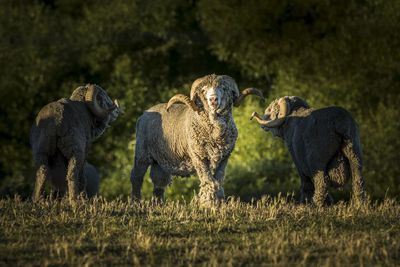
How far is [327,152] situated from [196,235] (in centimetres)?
398

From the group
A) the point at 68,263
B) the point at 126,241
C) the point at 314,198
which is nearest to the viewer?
the point at 68,263

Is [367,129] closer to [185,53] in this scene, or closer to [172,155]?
[185,53]

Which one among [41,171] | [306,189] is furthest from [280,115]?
[41,171]

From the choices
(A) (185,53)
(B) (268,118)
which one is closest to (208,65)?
(A) (185,53)

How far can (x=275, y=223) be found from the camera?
14039mm

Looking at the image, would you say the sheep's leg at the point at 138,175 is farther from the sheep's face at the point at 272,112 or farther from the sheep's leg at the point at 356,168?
the sheep's leg at the point at 356,168

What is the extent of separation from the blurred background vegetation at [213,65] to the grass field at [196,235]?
43.7 ft

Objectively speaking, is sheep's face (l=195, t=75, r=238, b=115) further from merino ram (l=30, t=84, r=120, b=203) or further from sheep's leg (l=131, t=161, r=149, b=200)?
sheep's leg (l=131, t=161, r=149, b=200)

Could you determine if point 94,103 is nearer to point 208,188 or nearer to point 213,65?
point 208,188

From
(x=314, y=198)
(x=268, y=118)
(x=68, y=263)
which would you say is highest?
(x=268, y=118)

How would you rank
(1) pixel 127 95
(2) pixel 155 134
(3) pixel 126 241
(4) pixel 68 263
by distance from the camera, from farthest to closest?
(1) pixel 127 95
(2) pixel 155 134
(3) pixel 126 241
(4) pixel 68 263

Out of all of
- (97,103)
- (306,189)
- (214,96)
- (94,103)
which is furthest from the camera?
(97,103)

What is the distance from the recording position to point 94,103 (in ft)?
59.1

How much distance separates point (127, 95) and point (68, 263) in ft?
62.9
